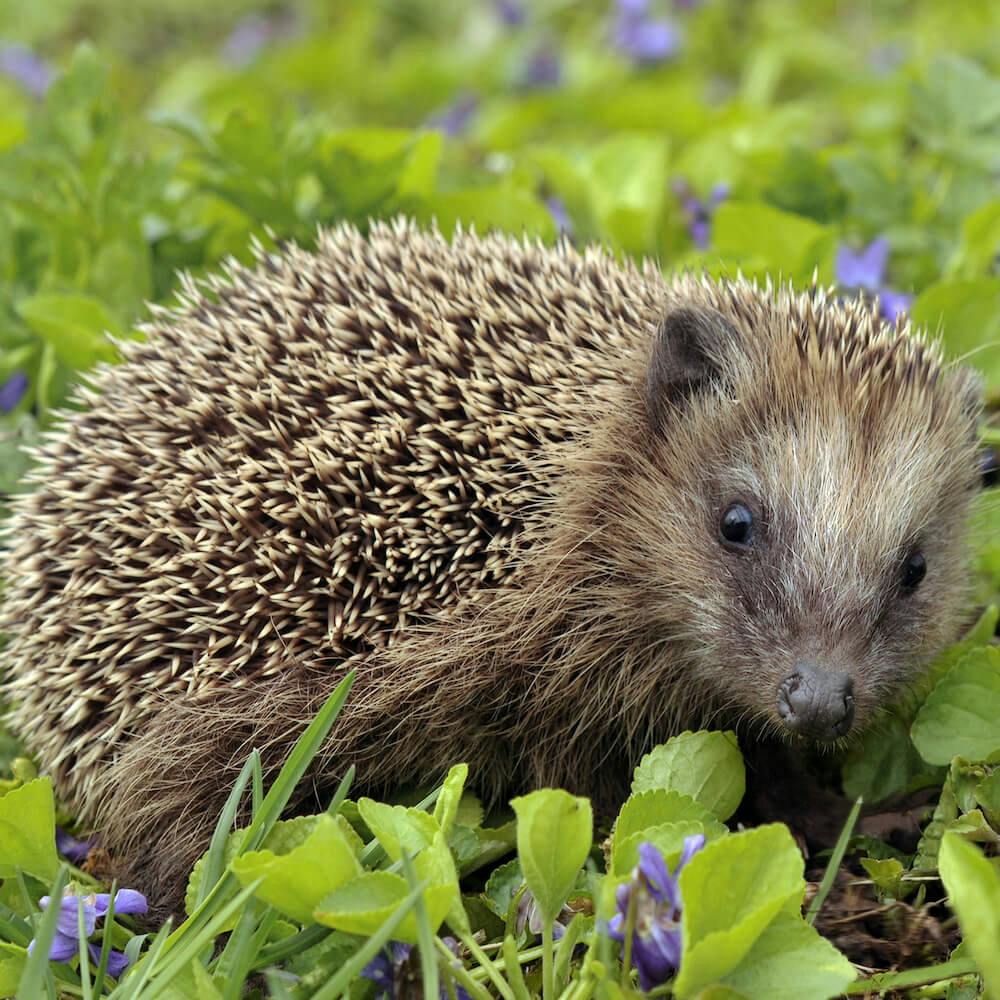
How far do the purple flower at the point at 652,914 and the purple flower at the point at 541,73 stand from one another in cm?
592

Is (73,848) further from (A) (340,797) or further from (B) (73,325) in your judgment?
(B) (73,325)

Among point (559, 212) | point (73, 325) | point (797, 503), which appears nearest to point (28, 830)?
point (797, 503)

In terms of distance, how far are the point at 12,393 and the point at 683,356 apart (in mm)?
2397

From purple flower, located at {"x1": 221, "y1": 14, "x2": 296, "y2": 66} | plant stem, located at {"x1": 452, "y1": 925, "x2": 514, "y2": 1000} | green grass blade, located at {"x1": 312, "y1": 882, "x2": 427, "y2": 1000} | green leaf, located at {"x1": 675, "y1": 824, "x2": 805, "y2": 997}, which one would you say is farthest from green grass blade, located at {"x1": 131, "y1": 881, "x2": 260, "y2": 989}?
purple flower, located at {"x1": 221, "y1": 14, "x2": 296, "y2": 66}

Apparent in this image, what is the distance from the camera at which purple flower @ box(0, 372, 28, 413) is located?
4.47m

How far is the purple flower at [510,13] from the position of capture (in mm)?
8594

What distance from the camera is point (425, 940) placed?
225 centimetres

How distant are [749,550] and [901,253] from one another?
88.3 inches

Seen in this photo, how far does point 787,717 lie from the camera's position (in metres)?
2.85

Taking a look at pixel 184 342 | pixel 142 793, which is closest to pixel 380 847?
pixel 142 793

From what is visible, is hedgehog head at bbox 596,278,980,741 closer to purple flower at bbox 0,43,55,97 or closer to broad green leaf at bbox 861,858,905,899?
broad green leaf at bbox 861,858,905,899

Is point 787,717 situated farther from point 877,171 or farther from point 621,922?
point 877,171

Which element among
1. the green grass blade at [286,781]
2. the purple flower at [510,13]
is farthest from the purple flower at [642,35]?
the green grass blade at [286,781]

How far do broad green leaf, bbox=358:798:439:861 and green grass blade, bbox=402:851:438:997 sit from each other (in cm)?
20
